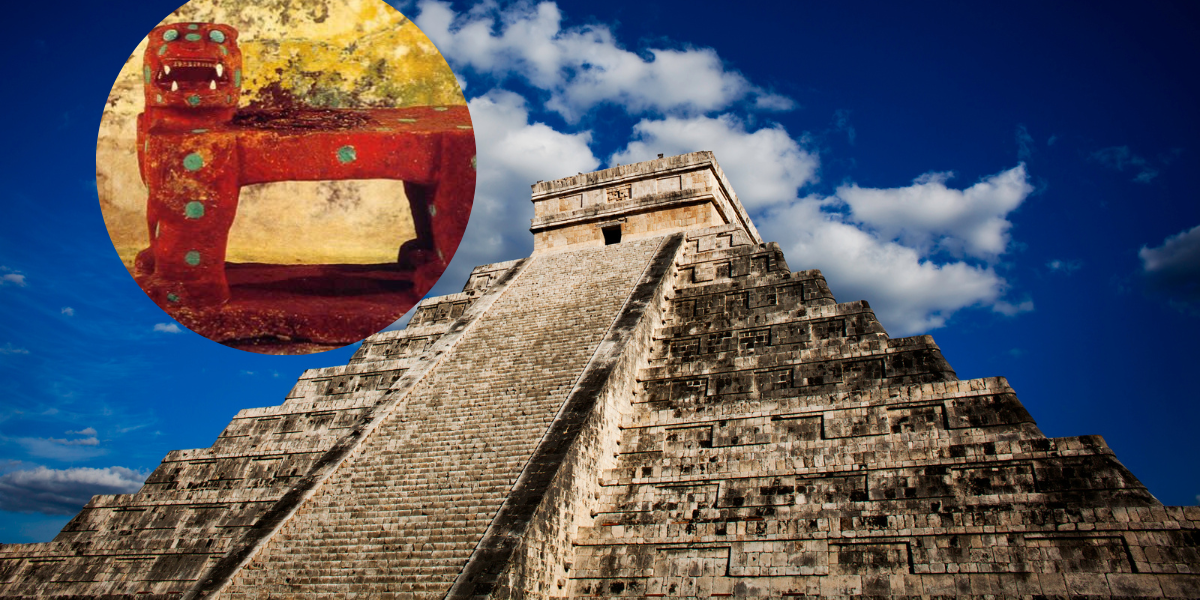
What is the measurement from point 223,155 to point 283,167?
0.77 m

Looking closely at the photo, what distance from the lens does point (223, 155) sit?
971 centimetres

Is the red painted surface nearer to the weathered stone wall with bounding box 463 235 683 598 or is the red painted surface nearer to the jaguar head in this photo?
the jaguar head

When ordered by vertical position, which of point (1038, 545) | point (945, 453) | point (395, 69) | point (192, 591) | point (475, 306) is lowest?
point (192, 591)

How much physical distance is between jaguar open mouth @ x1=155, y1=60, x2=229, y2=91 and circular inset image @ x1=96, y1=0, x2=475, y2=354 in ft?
0.04

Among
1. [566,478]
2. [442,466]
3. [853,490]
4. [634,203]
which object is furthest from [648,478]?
[634,203]

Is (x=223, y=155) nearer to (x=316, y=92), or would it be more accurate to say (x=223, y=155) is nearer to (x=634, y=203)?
(x=316, y=92)

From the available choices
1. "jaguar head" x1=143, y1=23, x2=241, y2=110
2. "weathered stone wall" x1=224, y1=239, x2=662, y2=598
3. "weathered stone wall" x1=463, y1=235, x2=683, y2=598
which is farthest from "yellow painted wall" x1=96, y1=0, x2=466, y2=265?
"weathered stone wall" x1=463, y1=235, x2=683, y2=598

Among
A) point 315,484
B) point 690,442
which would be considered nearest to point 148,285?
point 315,484

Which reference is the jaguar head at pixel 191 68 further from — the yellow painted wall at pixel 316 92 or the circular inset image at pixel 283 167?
the yellow painted wall at pixel 316 92

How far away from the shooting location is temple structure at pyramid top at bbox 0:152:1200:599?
6820mm

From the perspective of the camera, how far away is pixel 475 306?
511 inches

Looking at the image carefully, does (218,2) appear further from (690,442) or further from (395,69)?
(690,442)

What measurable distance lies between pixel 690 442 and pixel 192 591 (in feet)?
19.1

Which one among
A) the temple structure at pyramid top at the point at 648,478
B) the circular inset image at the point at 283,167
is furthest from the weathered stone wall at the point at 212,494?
the circular inset image at the point at 283,167
